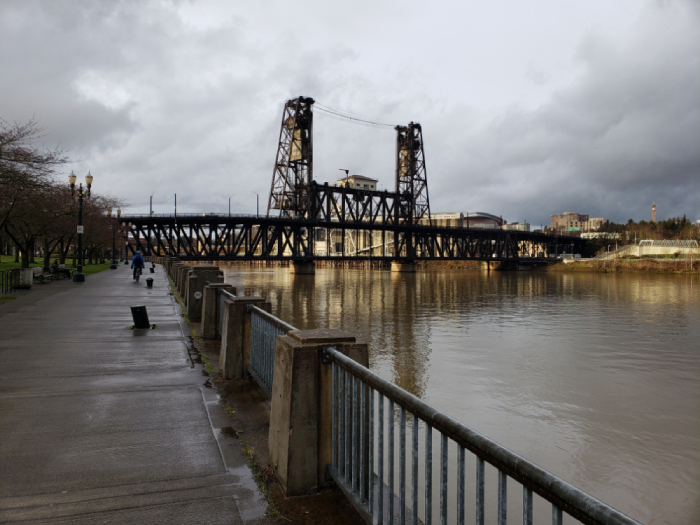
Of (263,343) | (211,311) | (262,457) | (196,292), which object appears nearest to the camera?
(262,457)

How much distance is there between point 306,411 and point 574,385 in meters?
12.6

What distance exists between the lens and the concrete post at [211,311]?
12.2 metres

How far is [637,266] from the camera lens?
119 m

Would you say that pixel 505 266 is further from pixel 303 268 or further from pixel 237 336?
pixel 237 336

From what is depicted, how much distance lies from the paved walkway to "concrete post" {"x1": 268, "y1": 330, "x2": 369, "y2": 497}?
44 centimetres

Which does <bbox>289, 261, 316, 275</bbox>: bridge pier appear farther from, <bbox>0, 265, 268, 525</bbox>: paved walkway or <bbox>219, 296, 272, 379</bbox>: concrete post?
<bbox>219, 296, 272, 379</bbox>: concrete post

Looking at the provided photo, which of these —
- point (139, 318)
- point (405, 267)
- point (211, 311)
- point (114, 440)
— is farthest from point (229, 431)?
point (405, 267)

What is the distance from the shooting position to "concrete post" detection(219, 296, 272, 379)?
866cm

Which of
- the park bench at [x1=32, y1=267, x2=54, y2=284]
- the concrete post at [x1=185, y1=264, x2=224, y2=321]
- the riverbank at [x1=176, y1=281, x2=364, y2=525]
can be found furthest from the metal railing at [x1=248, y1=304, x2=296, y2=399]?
the park bench at [x1=32, y1=267, x2=54, y2=284]

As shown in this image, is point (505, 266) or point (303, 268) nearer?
point (303, 268)

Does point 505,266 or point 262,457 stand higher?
point 262,457

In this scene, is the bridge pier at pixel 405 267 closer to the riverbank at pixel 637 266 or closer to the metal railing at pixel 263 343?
the riverbank at pixel 637 266

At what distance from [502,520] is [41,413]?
6.25 metres

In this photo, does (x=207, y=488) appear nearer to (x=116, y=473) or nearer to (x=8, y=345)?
(x=116, y=473)
